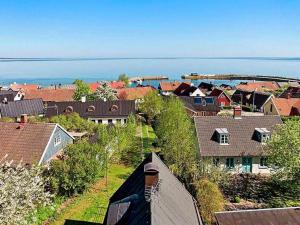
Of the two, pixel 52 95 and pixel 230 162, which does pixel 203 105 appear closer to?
pixel 52 95

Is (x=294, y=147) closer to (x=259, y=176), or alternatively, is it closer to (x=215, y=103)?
(x=259, y=176)

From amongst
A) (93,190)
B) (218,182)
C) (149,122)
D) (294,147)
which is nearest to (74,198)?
(93,190)

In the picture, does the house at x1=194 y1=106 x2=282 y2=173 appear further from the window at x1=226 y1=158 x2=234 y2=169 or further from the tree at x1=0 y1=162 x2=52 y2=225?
the tree at x1=0 y1=162 x2=52 y2=225

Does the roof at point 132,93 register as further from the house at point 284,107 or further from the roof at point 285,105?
the roof at point 285,105

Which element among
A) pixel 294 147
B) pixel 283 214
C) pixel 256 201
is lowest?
pixel 256 201

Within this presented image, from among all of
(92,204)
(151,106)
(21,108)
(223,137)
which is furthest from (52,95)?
(92,204)

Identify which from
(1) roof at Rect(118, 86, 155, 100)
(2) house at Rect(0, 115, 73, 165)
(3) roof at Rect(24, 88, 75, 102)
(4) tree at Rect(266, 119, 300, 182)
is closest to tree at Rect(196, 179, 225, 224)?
(4) tree at Rect(266, 119, 300, 182)
